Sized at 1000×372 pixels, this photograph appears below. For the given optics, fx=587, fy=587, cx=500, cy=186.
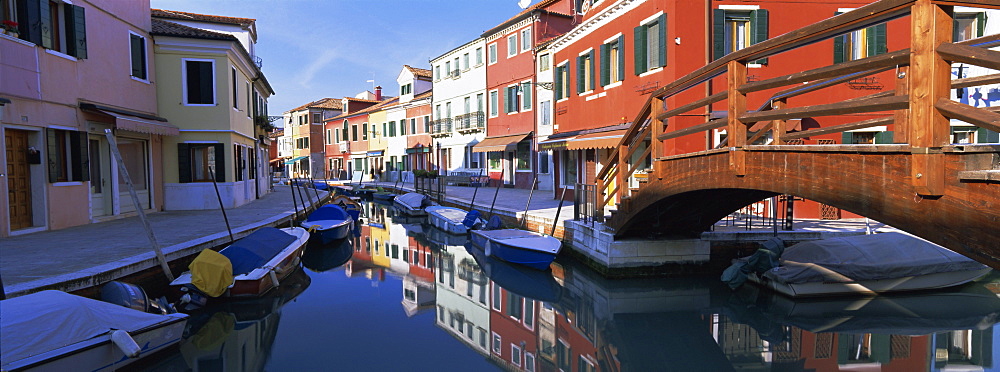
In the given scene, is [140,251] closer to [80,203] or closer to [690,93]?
[80,203]

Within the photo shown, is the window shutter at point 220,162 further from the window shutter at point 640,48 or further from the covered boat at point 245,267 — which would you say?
the window shutter at point 640,48

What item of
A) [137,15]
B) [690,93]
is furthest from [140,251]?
[690,93]

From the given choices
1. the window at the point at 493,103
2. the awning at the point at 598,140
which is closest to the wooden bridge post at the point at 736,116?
→ the awning at the point at 598,140

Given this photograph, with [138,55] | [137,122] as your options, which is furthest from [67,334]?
[138,55]

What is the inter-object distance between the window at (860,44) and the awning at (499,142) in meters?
14.4

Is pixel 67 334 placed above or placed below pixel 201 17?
below

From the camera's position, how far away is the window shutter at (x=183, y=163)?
16312mm

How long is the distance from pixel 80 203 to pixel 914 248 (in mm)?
15676

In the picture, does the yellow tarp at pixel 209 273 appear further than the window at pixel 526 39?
No

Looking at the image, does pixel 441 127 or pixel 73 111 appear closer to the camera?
pixel 73 111

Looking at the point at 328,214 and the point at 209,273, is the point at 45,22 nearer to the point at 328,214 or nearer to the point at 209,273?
the point at 209,273

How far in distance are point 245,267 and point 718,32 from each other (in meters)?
10.6

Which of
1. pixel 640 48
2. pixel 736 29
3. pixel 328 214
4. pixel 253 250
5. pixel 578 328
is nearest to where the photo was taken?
pixel 578 328

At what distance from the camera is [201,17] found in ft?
72.5
